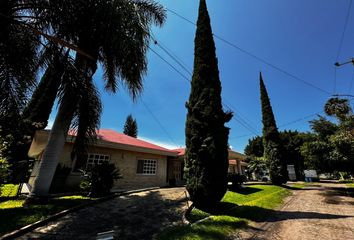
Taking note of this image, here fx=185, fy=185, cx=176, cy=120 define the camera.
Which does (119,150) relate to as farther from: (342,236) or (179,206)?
(342,236)

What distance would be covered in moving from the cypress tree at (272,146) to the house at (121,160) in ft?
38.5

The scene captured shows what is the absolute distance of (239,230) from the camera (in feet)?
20.8

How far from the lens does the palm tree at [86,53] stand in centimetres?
692

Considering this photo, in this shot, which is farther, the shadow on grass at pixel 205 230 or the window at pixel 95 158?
the window at pixel 95 158

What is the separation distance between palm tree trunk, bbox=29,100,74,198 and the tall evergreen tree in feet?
→ 156

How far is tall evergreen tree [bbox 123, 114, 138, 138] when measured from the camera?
5500cm

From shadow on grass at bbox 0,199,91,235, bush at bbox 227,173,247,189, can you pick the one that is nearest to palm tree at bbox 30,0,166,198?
shadow on grass at bbox 0,199,91,235

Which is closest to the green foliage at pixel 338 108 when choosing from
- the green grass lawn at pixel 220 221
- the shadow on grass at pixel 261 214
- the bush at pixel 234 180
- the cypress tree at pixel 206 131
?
the bush at pixel 234 180

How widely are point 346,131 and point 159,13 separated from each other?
1755cm

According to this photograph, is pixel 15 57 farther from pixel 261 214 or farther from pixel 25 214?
pixel 261 214

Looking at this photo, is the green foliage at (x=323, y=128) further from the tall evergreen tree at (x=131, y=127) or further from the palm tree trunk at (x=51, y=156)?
the tall evergreen tree at (x=131, y=127)

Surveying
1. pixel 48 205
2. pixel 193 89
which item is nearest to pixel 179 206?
pixel 48 205

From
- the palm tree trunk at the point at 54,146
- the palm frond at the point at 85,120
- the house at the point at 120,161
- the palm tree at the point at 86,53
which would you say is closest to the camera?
the palm tree at the point at 86,53

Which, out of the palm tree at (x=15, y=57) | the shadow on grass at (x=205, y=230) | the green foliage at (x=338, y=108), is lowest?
the shadow on grass at (x=205, y=230)
